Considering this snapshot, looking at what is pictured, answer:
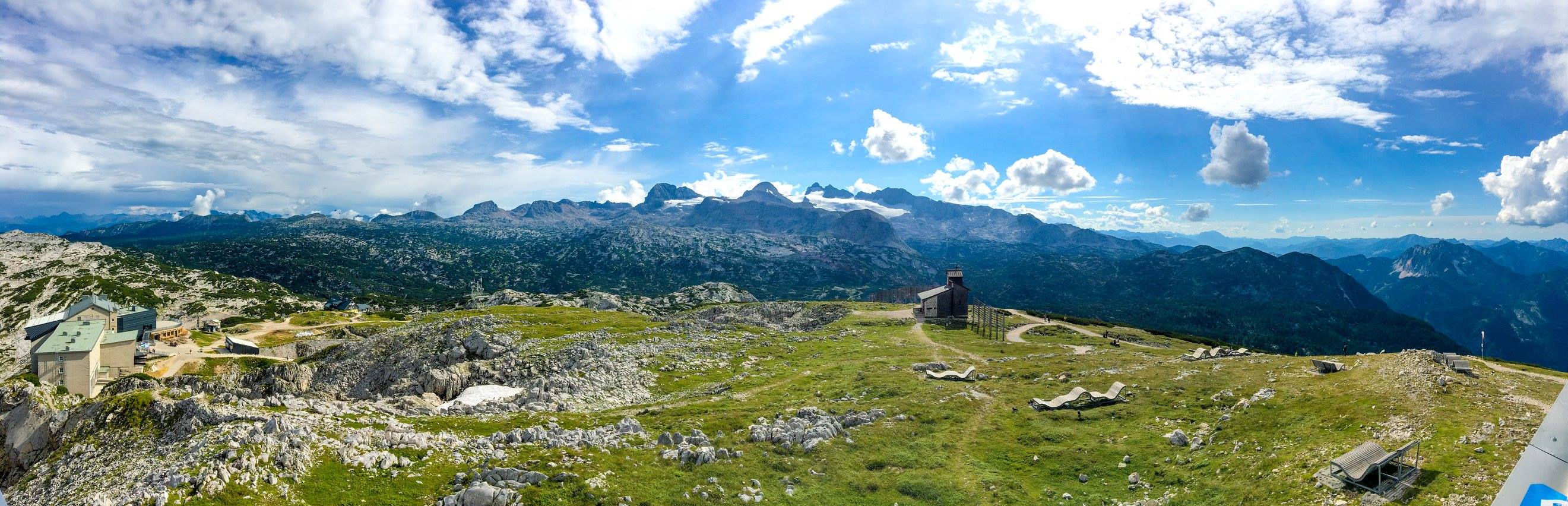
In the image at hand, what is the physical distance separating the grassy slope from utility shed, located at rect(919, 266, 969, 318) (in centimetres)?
5187

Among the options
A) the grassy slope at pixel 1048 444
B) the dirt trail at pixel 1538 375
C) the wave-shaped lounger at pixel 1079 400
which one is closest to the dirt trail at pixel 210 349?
the grassy slope at pixel 1048 444

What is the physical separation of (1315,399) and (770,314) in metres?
87.3

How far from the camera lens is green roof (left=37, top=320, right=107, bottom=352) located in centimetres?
7294

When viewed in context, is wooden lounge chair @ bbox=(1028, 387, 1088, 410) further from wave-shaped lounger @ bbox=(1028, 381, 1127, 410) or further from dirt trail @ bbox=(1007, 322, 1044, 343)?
dirt trail @ bbox=(1007, 322, 1044, 343)

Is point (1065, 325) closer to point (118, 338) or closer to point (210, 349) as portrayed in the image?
point (118, 338)

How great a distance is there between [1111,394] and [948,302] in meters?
62.2

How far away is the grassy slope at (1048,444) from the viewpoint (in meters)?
24.2

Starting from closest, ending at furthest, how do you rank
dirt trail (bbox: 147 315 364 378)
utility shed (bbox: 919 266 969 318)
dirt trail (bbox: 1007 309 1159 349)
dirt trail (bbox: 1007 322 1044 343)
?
dirt trail (bbox: 1007 322 1044 343), dirt trail (bbox: 1007 309 1159 349), dirt trail (bbox: 147 315 364 378), utility shed (bbox: 919 266 969 318)

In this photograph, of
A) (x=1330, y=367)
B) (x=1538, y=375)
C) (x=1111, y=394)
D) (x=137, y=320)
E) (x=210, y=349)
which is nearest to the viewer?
(x=1330, y=367)

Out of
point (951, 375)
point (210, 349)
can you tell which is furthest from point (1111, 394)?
point (210, 349)

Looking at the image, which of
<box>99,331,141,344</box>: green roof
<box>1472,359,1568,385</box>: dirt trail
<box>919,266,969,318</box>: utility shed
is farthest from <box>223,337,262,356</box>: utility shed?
<box>1472,359,1568,385</box>: dirt trail

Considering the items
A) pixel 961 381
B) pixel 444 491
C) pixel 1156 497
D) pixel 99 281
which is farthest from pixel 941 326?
pixel 99 281

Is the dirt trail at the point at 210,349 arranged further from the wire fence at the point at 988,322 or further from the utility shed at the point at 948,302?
the wire fence at the point at 988,322

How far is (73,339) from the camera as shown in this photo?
75312mm
